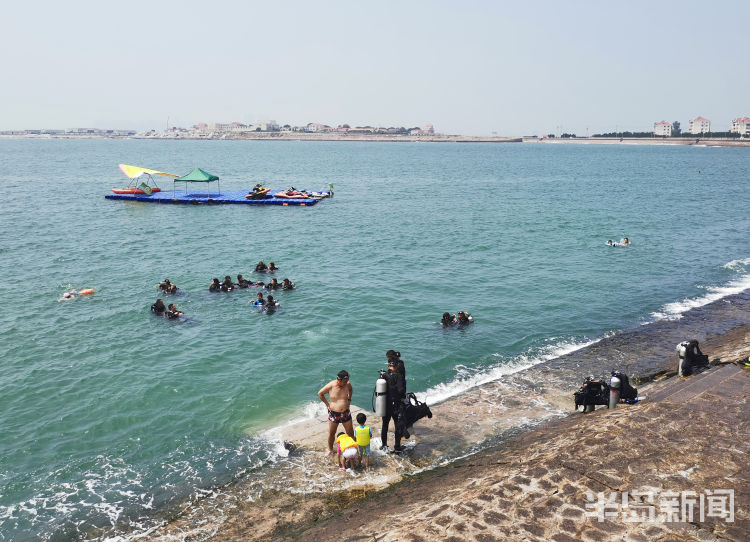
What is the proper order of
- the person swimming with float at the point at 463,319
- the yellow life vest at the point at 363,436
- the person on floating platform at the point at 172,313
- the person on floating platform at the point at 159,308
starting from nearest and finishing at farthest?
1. the yellow life vest at the point at 363,436
2. the person swimming with float at the point at 463,319
3. the person on floating platform at the point at 172,313
4. the person on floating platform at the point at 159,308

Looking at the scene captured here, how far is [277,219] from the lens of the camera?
171 ft

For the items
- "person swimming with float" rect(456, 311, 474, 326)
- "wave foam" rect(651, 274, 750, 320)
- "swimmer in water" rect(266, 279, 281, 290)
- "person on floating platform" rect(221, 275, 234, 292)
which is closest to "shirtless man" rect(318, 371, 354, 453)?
"person swimming with float" rect(456, 311, 474, 326)

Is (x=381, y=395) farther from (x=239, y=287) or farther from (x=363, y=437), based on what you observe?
(x=239, y=287)

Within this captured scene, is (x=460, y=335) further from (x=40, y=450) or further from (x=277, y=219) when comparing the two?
(x=277, y=219)

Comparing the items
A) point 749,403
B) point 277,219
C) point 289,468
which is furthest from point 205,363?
point 277,219

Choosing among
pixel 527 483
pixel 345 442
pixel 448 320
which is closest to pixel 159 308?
pixel 448 320

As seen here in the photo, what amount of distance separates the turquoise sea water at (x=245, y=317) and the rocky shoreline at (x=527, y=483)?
2.14 meters

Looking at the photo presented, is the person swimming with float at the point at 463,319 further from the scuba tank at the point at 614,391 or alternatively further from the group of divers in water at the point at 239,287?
the scuba tank at the point at 614,391

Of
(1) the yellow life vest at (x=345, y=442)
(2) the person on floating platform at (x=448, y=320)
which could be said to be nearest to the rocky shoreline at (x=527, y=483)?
(1) the yellow life vest at (x=345, y=442)

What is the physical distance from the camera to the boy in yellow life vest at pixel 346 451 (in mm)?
11617

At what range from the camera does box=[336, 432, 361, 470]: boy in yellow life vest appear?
11.6m

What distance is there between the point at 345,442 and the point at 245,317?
43.9ft

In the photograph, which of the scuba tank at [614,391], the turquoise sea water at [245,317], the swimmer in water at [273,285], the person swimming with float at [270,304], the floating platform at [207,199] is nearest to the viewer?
the scuba tank at [614,391]

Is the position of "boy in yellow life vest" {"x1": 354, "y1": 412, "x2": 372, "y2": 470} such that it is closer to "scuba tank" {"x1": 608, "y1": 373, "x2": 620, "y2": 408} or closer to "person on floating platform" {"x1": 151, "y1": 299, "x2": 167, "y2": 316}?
"scuba tank" {"x1": 608, "y1": 373, "x2": 620, "y2": 408}
